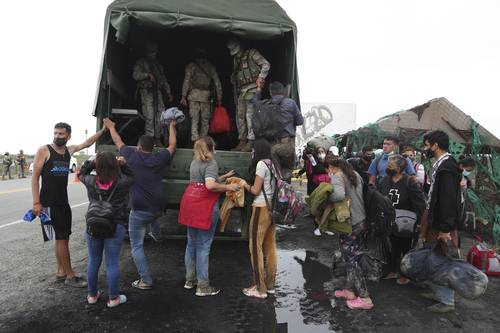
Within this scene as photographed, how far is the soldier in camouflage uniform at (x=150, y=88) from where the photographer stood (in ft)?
17.5

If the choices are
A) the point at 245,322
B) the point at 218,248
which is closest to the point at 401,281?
the point at 245,322

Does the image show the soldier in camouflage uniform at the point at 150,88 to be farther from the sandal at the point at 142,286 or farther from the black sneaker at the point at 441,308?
the black sneaker at the point at 441,308

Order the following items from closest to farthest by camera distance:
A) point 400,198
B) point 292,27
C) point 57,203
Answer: point 57,203, point 400,198, point 292,27

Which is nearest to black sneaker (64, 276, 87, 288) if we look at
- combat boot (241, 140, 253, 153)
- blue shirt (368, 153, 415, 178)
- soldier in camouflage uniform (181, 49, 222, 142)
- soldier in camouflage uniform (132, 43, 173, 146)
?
soldier in camouflage uniform (132, 43, 173, 146)

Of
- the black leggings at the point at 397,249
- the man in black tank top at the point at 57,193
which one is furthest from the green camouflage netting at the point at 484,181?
the man in black tank top at the point at 57,193

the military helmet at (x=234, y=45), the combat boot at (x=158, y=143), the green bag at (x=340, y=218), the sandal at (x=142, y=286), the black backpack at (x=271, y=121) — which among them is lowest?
the sandal at (x=142, y=286)

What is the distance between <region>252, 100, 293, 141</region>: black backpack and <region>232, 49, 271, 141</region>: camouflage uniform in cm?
55

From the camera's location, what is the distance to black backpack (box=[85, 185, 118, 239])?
3150 mm

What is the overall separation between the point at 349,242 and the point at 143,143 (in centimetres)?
244

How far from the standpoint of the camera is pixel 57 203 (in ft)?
12.6

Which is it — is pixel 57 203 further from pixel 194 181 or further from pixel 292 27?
pixel 292 27

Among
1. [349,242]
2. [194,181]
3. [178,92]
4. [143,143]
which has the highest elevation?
[178,92]

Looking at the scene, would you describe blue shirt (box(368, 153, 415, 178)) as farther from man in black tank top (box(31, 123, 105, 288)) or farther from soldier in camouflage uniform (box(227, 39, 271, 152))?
man in black tank top (box(31, 123, 105, 288))

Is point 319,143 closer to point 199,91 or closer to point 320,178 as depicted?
point 320,178
